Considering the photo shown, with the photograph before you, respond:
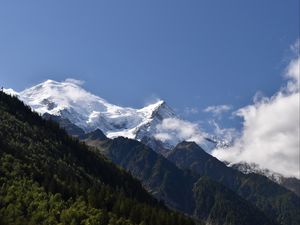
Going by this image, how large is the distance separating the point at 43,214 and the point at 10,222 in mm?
13489

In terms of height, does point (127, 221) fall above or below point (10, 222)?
above

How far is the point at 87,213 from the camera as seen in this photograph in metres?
198

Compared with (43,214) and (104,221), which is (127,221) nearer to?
(104,221)

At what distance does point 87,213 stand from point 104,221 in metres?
6.57

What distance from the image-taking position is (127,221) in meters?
200

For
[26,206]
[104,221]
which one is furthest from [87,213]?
[26,206]

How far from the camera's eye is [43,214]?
189500mm

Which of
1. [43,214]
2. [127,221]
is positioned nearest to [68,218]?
[43,214]

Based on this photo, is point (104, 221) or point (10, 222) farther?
point (104, 221)

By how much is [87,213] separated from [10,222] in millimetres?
28201

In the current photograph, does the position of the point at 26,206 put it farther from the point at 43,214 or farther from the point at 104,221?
the point at 104,221

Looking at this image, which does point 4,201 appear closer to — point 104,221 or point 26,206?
point 26,206

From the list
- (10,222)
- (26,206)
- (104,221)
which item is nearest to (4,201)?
(26,206)

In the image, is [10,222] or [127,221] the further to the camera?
[127,221]
